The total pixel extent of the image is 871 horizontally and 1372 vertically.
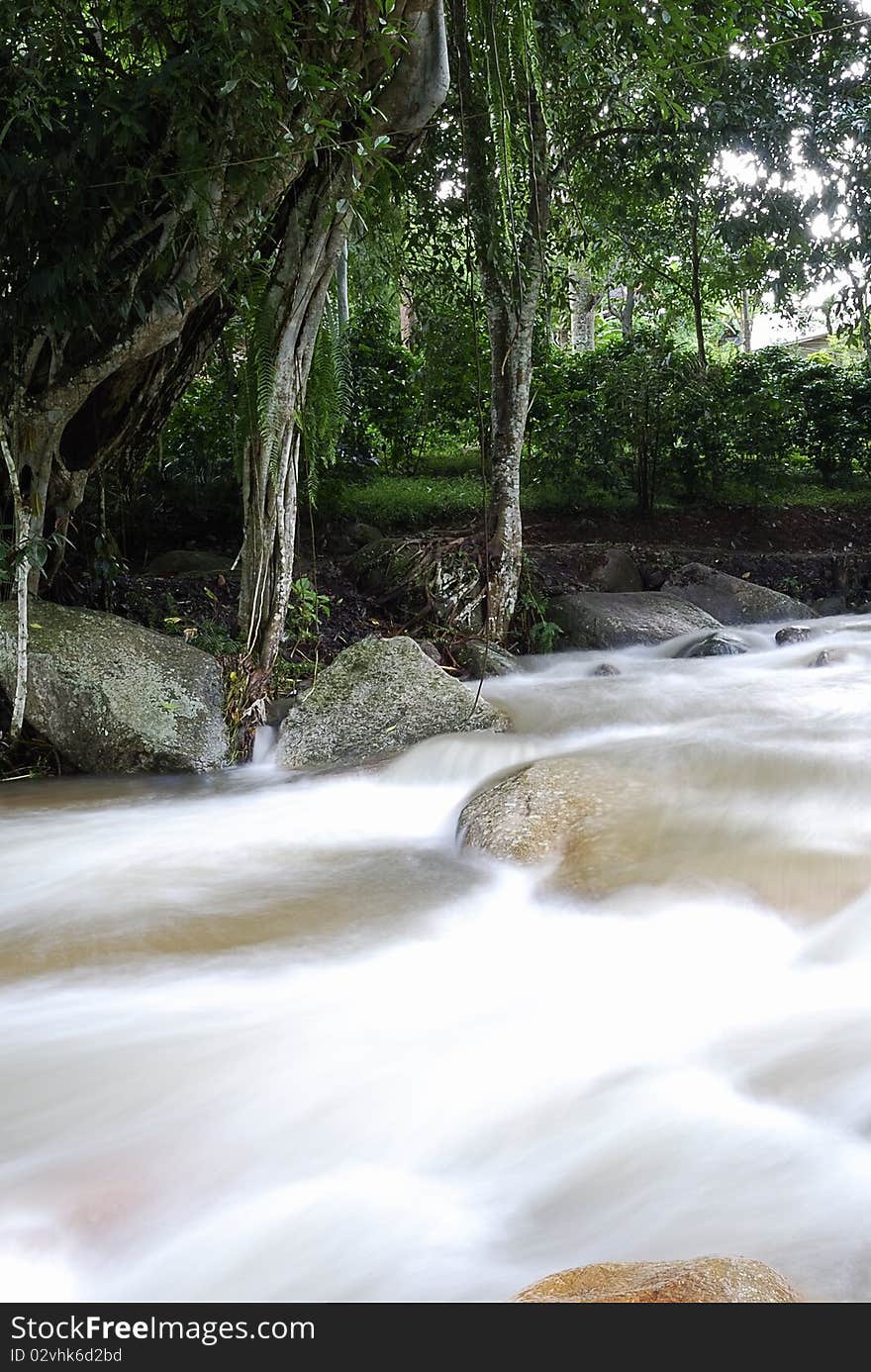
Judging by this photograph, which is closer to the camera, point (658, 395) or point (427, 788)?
point (427, 788)

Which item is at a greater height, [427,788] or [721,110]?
[721,110]

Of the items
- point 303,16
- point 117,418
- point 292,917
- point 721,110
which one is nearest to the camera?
point 292,917

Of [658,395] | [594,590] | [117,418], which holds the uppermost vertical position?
[658,395]

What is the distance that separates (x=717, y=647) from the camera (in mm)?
8320

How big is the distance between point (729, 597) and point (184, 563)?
4.82m

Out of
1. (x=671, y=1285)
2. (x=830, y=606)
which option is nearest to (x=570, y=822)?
(x=671, y=1285)

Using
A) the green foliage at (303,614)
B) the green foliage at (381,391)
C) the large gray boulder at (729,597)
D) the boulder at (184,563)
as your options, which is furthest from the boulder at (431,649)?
the green foliage at (381,391)

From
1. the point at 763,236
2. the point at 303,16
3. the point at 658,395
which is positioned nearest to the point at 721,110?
the point at 763,236

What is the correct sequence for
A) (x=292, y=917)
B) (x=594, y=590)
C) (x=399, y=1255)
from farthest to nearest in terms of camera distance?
(x=594, y=590), (x=292, y=917), (x=399, y=1255)

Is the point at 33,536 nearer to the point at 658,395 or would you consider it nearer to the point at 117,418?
the point at 117,418

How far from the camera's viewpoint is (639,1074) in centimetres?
283

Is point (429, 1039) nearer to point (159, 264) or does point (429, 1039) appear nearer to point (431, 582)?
point (159, 264)

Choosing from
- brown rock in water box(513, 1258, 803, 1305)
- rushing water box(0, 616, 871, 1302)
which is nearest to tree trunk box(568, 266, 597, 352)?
rushing water box(0, 616, 871, 1302)

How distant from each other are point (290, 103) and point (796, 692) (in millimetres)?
4259
